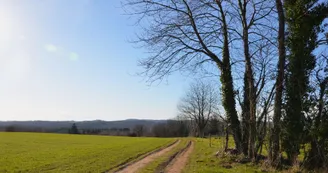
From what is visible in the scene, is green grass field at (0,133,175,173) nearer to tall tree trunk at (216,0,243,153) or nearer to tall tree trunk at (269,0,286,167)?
tall tree trunk at (216,0,243,153)

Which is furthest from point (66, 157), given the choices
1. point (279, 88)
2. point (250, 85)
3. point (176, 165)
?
point (279, 88)

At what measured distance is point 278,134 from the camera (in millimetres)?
17516

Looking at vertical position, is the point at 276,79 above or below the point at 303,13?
below

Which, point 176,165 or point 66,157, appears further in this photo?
point 66,157

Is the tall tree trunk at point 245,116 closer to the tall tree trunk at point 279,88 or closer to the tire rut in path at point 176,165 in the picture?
the tall tree trunk at point 279,88

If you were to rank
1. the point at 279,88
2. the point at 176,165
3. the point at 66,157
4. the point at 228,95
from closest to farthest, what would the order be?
1. the point at 279,88
2. the point at 176,165
3. the point at 228,95
4. the point at 66,157

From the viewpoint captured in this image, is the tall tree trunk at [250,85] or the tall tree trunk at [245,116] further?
the tall tree trunk at [245,116]

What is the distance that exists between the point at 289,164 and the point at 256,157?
2.40 metres

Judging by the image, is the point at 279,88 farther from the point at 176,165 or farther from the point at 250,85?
the point at 176,165

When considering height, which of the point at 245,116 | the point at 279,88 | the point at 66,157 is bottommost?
the point at 66,157

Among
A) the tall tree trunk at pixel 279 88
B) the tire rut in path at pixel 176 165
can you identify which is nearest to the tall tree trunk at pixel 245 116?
the tall tree trunk at pixel 279 88

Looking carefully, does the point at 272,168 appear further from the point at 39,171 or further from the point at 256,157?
the point at 39,171

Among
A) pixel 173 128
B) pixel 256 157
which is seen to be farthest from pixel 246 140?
pixel 173 128

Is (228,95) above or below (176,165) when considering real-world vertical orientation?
above
